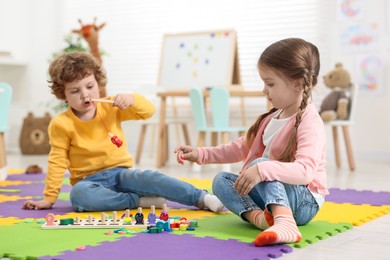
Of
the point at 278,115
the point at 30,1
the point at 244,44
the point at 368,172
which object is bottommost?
the point at 368,172

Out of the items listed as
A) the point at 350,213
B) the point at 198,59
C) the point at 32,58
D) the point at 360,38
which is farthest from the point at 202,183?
the point at 32,58

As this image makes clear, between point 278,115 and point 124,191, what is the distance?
2.06 ft

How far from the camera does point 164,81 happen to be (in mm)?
4648

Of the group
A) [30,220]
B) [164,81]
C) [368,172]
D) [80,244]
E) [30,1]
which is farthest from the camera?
[30,1]

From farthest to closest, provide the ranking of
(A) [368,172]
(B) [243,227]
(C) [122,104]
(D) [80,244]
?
(A) [368,172], (C) [122,104], (B) [243,227], (D) [80,244]

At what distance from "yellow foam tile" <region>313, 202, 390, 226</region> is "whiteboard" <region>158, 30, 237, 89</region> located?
7.48 ft

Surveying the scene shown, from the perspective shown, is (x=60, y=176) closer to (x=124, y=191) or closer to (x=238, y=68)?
(x=124, y=191)

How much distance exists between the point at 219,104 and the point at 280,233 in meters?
2.35

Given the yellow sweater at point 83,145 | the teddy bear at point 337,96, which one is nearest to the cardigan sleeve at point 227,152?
the yellow sweater at point 83,145

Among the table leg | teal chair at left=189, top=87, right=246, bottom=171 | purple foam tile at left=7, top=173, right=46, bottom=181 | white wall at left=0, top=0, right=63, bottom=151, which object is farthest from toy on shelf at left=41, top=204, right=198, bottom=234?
white wall at left=0, top=0, right=63, bottom=151

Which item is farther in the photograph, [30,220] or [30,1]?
[30,1]

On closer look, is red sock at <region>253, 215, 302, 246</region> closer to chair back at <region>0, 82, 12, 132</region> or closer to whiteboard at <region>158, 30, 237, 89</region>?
chair back at <region>0, 82, 12, 132</region>

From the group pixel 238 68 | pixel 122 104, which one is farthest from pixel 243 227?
pixel 238 68

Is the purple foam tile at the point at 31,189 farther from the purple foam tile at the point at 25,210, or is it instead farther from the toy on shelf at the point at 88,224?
the toy on shelf at the point at 88,224
